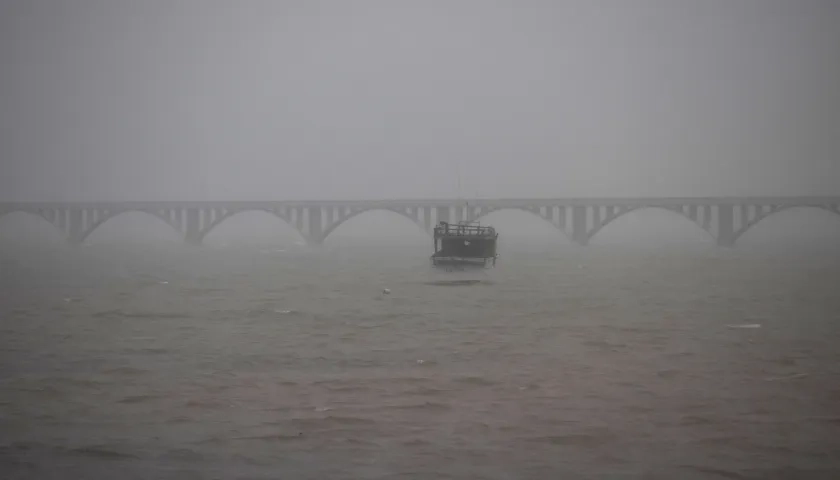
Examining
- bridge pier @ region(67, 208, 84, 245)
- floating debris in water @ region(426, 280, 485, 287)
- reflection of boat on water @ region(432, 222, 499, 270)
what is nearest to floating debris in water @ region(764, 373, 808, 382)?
floating debris in water @ region(426, 280, 485, 287)

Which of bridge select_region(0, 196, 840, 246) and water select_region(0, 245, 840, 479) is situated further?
bridge select_region(0, 196, 840, 246)

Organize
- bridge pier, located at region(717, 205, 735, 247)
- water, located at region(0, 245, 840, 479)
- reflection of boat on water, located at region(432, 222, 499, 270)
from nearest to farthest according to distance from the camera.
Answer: water, located at region(0, 245, 840, 479) → reflection of boat on water, located at region(432, 222, 499, 270) → bridge pier, located at region(717, 205, 735, 247)

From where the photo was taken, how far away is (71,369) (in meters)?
22.7

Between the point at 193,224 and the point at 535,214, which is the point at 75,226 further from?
the point at 535,214

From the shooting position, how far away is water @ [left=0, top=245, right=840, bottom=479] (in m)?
14.0

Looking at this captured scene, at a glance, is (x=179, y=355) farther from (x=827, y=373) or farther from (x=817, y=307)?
(x=817, y=307)

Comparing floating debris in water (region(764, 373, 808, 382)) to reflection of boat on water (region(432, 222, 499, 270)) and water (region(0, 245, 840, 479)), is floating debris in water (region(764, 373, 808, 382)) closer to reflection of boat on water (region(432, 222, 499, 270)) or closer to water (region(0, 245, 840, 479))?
water (region(0, 245, 840, 479))

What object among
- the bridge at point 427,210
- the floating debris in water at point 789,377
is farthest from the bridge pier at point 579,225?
the floating debris in water at point 789,377

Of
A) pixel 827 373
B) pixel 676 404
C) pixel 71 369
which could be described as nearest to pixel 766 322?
pixel 827 373

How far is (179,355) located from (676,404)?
46.6 feet

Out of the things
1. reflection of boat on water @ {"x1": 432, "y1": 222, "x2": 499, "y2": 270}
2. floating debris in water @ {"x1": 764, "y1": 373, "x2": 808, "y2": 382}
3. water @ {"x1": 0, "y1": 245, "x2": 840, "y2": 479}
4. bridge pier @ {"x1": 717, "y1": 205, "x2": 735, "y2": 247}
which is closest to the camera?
water @ {"x1": 0, "y1": 245, "x2": 840, "y2": 479}

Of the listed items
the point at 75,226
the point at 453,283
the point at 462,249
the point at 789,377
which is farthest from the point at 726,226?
the point at 789,377

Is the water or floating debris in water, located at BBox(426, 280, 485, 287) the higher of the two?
the water

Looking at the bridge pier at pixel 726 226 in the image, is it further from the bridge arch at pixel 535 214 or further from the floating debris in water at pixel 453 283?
the floating debris in water at pixel 453 283
